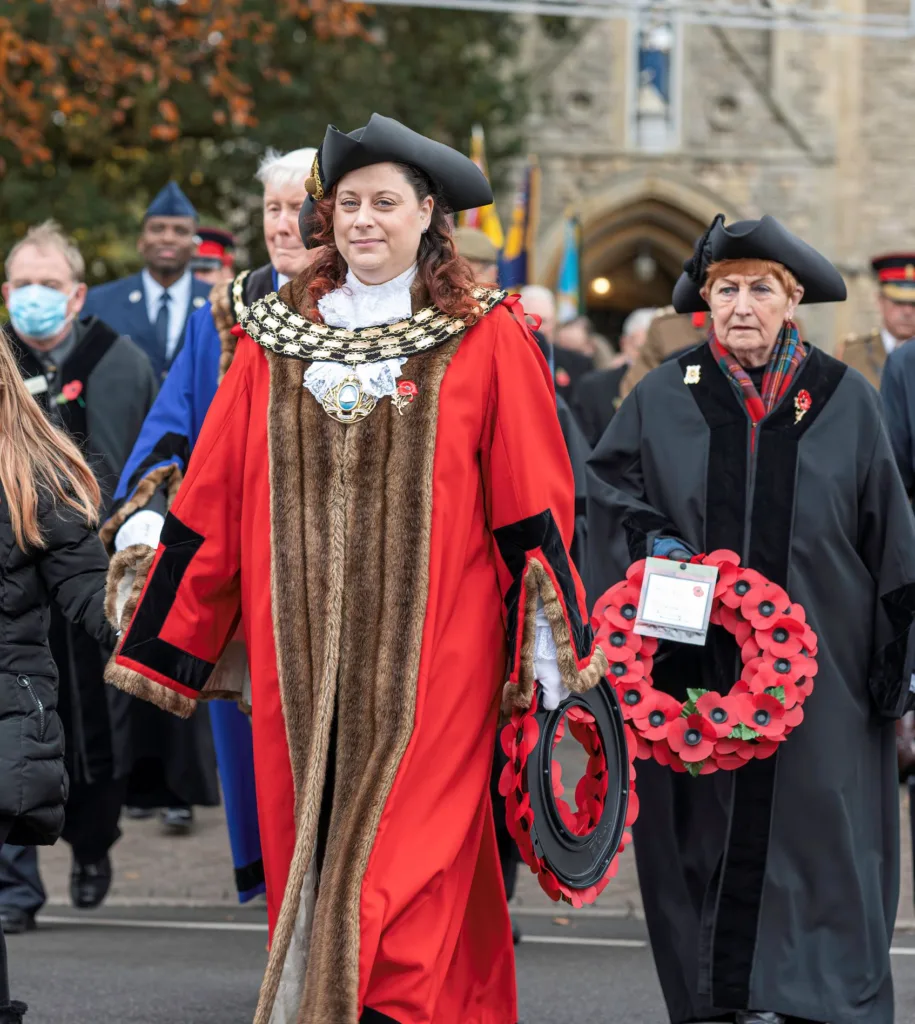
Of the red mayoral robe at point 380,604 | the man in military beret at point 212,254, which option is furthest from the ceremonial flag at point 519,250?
the red mayoral robe at point 380,604

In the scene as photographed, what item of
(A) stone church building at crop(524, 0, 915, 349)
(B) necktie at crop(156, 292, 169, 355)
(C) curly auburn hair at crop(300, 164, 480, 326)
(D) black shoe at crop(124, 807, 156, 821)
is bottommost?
(D) black shoe at crop(124, 807, 156, 821)

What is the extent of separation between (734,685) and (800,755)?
255 mm

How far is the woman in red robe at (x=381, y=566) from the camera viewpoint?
4.55m

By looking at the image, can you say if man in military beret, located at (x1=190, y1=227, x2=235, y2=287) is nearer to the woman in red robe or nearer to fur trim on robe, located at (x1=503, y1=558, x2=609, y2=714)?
the woman in red robe

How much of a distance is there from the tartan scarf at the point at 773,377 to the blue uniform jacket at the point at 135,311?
418 cm

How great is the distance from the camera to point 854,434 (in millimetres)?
5582

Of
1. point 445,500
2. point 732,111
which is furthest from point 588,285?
point 445,500

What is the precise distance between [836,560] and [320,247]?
1.59m

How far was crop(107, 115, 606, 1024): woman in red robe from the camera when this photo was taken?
455cm

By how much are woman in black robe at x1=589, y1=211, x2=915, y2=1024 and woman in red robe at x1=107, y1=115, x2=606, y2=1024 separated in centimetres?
88

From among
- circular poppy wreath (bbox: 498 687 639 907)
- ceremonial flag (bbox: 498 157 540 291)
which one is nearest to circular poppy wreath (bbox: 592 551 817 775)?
circular poppy wreath (bbox: 498 687 639 907)

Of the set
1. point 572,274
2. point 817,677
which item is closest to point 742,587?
point 817,677

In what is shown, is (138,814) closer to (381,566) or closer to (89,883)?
(89,883)

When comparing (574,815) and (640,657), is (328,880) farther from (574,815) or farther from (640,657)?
(640,657)
